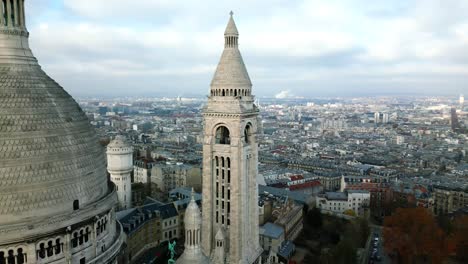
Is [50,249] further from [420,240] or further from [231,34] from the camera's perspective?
[420,240]

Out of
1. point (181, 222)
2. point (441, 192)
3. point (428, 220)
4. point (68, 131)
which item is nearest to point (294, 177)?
point (441, 192)

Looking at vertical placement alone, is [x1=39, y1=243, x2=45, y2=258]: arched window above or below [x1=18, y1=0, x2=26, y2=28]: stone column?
below

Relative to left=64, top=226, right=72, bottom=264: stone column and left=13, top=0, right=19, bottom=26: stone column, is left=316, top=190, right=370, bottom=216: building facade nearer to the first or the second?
left=64, top=226, right=72, bottom=264: stone column

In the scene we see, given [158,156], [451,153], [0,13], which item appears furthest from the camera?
[451,153]

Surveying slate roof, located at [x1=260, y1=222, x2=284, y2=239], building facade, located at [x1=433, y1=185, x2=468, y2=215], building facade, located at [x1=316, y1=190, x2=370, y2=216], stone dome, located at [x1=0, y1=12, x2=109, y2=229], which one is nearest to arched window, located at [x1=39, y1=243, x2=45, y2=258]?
stone dome, located at [x1=0, y1=12, x2=109, y2=229]

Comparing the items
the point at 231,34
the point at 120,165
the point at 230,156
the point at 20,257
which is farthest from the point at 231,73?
the point at 120,165

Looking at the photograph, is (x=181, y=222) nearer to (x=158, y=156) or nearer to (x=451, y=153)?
(x=158, y=156)

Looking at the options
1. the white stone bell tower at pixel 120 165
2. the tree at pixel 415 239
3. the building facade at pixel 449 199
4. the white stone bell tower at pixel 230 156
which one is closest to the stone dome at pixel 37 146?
the white stone bell tower at pixel 230 156

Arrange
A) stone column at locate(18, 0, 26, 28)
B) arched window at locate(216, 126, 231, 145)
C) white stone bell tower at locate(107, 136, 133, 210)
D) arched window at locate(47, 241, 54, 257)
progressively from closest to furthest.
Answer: arched window at locate(47, 241, 54, 257) < stone column at locate(18, 0, 26, 28) < arched window at locate(216, 126, 231, 145) < white stone bell tower at locate(107, 136, 133, 210)
